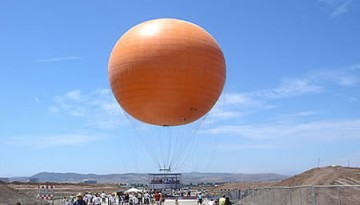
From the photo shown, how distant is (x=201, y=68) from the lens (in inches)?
850

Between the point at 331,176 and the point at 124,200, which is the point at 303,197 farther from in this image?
the point at 124,200

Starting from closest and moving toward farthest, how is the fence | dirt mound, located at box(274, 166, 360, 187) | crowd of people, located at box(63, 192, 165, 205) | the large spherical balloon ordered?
the large spherical balloon, the fence, crowd of people, located at box(63, 192, 165, 205), dirt mound, located at box(274, 166, 360, 187)

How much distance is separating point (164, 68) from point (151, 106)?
6.26 ft

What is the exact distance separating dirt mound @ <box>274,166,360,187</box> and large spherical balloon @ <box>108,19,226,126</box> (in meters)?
22.4

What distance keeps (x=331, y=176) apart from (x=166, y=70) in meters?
27.4

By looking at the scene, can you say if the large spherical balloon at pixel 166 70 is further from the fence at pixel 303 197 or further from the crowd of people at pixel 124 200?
the crowd of people at pixel 124 200

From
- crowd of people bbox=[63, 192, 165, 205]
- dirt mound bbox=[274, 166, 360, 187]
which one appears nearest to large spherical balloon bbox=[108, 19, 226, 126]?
crowd of people bbox=[63, 192, 165, 205]

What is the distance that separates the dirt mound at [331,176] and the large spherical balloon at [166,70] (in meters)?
22.4

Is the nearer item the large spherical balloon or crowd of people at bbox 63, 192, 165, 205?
the large spherical balloon

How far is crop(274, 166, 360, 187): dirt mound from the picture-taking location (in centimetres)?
4099

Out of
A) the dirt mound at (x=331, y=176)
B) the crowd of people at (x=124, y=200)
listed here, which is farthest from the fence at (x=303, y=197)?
the crowd of people at (x=124, y=200)

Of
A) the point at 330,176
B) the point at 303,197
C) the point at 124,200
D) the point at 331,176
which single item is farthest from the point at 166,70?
the point at 330,176

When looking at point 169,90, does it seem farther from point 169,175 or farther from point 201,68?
point 169,175

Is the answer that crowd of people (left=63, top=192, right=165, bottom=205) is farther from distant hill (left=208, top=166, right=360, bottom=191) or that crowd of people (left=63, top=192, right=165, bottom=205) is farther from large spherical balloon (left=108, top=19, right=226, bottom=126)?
large spherical balloon (left=108, top=19, right=226, bottom=126)
